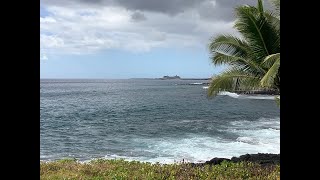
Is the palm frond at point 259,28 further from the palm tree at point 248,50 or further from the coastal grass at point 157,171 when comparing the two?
the coastal grass at point 157,171

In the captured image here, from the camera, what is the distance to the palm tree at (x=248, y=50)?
30.0ft

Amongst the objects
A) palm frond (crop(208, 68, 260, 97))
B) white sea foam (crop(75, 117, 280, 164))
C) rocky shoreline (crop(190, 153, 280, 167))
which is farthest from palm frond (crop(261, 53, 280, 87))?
white sea foam (crop(75, 117, 280, 164))

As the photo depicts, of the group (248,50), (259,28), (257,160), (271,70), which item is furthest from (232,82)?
(257,160)

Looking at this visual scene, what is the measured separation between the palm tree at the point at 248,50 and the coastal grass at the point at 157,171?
6.99 ft

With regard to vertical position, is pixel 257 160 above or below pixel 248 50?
below

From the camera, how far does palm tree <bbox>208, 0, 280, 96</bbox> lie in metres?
9.16

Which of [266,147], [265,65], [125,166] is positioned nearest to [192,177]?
[125,166]

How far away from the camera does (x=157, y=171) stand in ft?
34.7

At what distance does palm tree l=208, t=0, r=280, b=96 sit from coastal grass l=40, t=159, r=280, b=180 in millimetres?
2129

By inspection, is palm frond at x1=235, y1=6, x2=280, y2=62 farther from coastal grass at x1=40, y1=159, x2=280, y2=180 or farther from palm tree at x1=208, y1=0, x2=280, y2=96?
coastal grass at x1=40, y1=159, x2=280, y2=180

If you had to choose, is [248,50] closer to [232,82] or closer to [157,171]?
[232,82]

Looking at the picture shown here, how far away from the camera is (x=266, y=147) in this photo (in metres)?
17.6

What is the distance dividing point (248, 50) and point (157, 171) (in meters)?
4.06
